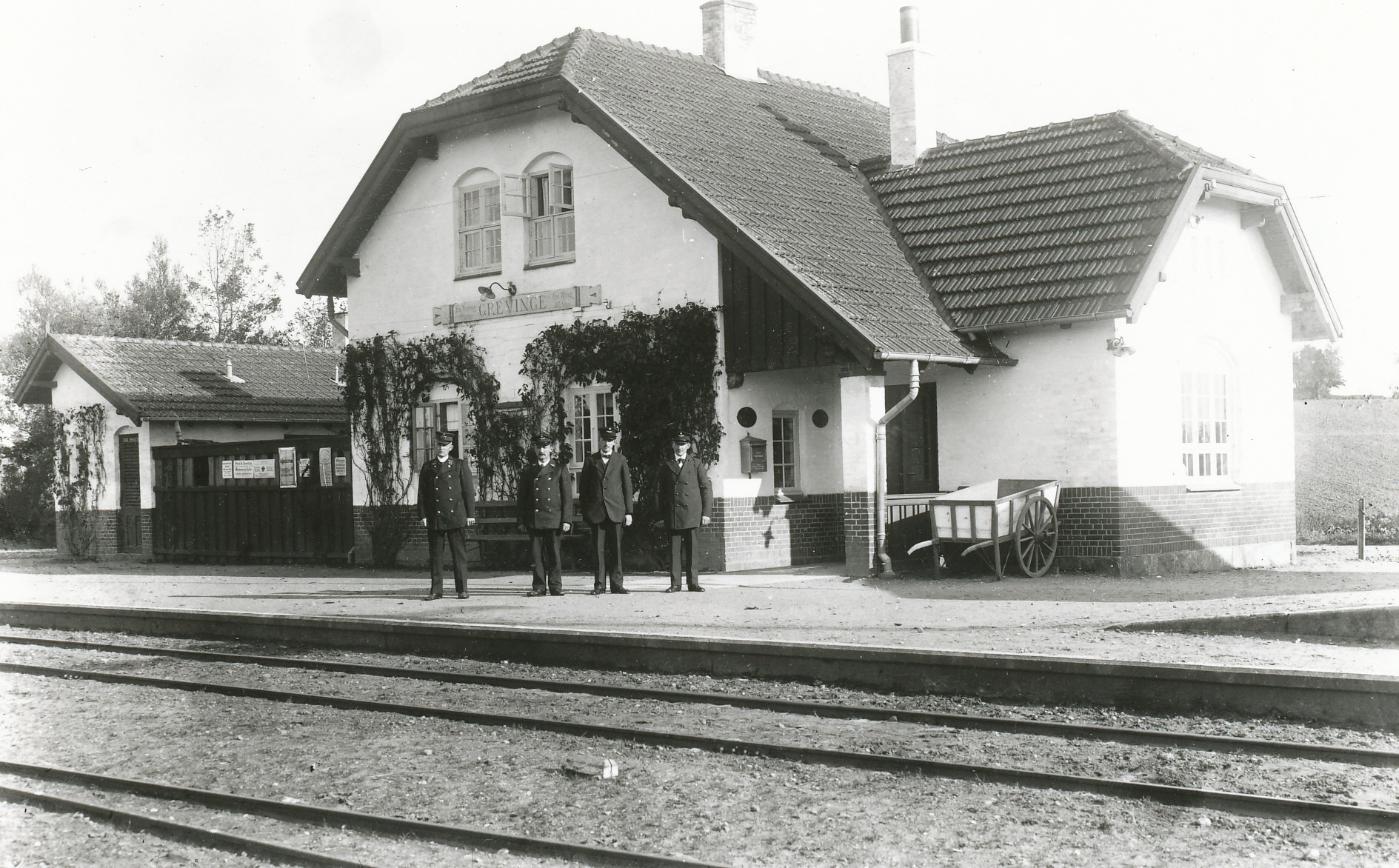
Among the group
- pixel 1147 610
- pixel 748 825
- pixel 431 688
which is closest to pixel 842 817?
pixel 748 825

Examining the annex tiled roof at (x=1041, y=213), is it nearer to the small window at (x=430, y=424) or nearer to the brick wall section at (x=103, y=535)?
the small window at (x=430, y=424)

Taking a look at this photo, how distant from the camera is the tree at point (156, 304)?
52594 millimetres

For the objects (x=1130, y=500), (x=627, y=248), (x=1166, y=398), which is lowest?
(x=1130, y=500)

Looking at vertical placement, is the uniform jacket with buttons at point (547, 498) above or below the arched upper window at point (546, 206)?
below

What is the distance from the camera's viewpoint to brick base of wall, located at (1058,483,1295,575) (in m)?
17.5

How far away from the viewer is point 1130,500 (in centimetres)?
1752

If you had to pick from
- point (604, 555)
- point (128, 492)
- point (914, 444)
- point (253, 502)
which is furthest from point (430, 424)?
point (128, 492)

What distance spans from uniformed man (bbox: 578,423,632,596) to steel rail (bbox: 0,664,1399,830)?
548 cm

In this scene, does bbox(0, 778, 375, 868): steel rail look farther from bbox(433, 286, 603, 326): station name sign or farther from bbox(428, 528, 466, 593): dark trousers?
bbox(433, 286, 603, 326): station name sign

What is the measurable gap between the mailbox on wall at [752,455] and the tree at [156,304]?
39.7 m

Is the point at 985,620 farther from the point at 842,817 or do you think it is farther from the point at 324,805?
the point at 324,805

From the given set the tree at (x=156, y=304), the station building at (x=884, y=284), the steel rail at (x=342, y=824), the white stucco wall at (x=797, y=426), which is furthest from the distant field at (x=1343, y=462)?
the tree at (x=156, y=304)

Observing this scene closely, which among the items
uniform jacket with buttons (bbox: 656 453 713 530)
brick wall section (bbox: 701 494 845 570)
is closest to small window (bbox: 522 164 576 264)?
brick wall section (bbox: 701 494 845 570)

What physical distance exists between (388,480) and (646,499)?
538cm
